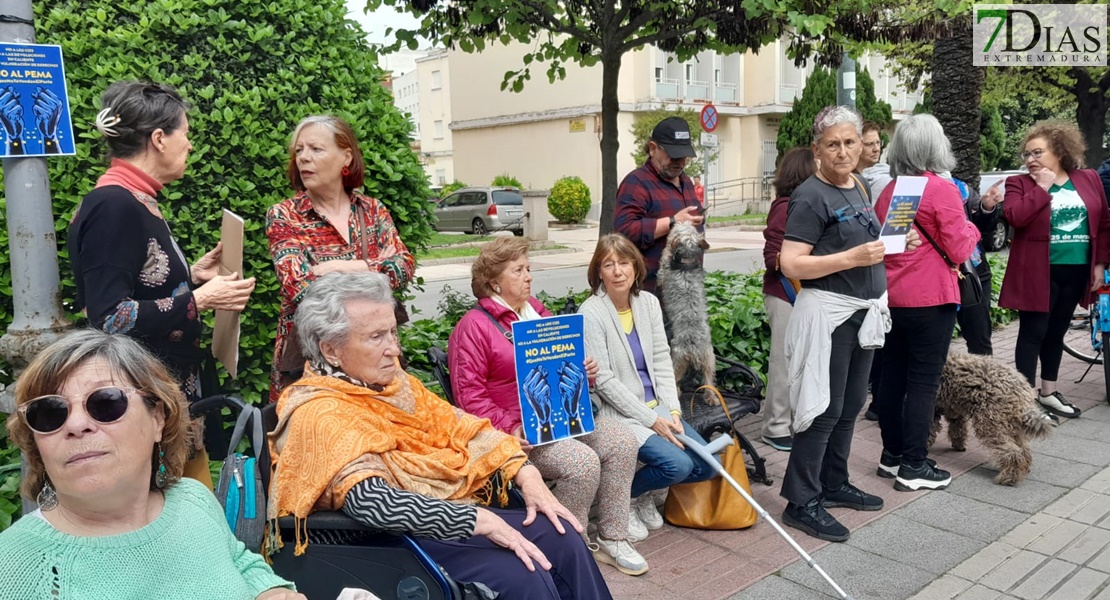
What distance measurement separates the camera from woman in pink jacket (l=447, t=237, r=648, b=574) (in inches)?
136

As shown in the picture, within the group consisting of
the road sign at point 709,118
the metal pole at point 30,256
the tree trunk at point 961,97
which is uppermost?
the road sign at point 709,118

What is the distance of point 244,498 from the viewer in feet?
7.32

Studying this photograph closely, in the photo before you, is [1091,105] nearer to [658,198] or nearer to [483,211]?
[483,211]

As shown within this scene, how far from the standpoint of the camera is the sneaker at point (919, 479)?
14.9ft

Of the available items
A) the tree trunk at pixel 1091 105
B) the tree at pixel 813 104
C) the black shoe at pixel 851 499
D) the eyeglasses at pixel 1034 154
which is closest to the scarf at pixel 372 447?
the black shoe at pixel 851 499

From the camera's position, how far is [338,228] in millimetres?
3385

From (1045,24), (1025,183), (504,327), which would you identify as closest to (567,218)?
(1045,24)

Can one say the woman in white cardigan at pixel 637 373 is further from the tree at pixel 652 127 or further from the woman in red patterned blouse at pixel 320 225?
the tree at pixel 652 127

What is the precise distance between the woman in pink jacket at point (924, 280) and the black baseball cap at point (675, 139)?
42.6 inches

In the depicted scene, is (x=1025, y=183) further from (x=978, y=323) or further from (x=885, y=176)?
(x=885, y=176)

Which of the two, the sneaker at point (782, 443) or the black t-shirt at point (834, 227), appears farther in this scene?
the sneaker at point (782, 443)

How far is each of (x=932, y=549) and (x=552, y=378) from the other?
80.2 inches

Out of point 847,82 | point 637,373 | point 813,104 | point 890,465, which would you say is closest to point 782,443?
point 890,465

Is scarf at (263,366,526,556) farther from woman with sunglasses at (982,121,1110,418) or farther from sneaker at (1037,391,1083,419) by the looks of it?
sneaker at (1037,391,1083,419)
